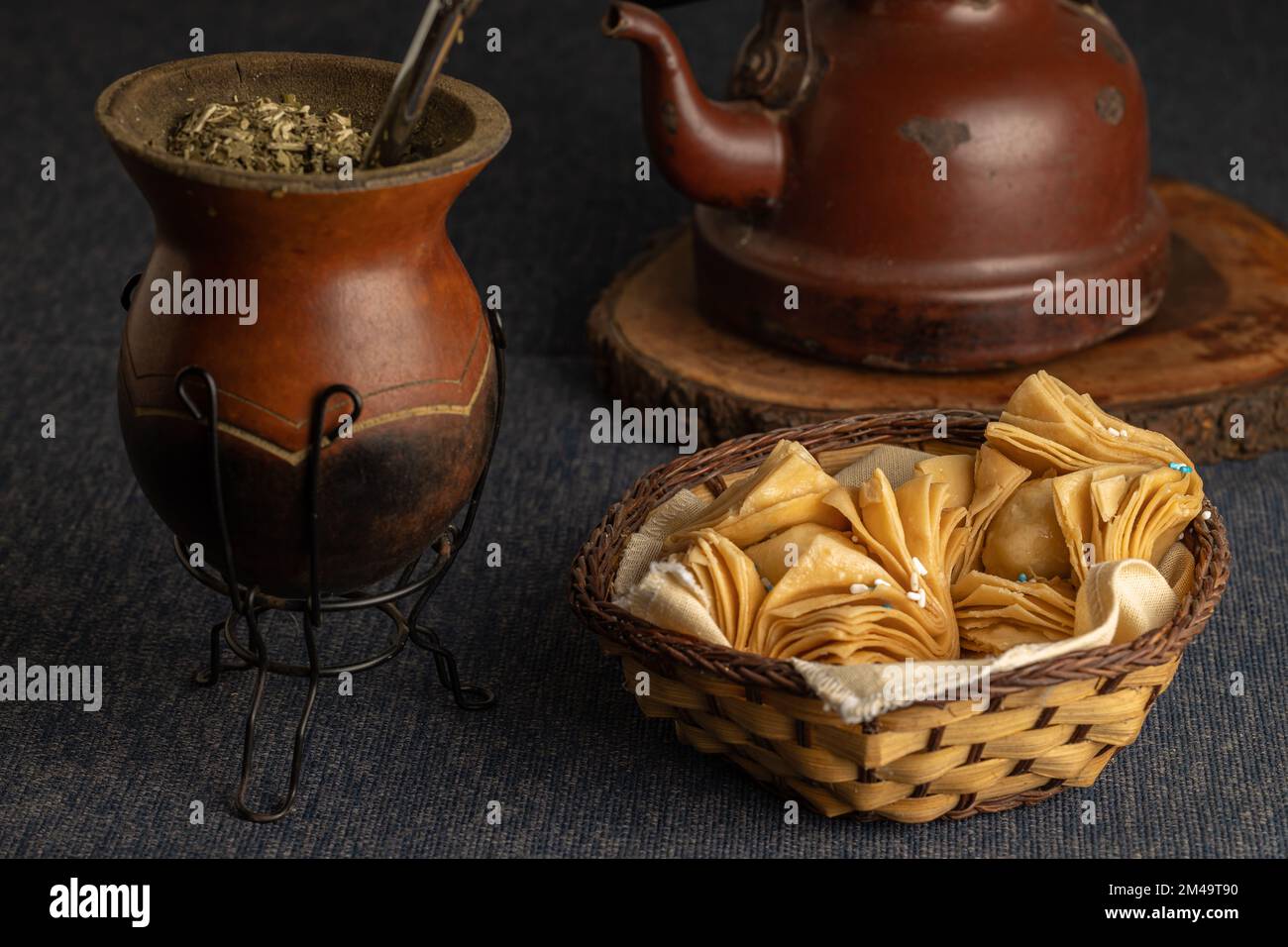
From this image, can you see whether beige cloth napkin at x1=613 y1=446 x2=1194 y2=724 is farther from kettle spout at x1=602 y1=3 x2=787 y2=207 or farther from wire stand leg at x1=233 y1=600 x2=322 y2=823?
kettle spout at x1=602 y1=3 x2=787 y2=207

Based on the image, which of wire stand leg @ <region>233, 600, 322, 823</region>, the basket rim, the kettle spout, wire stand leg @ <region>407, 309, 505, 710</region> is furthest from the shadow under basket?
the kettle spout

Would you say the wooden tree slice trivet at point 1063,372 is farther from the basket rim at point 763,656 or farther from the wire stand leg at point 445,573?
the wire stand leg at point 445,573

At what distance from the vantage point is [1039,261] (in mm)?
1838

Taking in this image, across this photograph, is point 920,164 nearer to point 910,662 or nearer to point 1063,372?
point 1063,372

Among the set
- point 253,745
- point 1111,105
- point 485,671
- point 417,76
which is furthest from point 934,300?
point 253,745

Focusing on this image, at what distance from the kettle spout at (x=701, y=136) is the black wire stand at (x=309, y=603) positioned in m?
0.54

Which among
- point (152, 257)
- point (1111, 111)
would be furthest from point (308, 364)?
point (1111, 111)

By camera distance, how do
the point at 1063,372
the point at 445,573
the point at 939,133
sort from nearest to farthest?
the point at 445,573, the point at 939,133, the point at 1063,372

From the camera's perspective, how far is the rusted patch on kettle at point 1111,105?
182 cm

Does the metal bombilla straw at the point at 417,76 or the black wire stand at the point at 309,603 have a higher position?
the metal bombilla straw at the point at 417,76

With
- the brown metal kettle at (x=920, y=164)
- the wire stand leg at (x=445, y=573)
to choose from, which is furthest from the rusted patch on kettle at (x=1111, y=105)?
the wire stand leg at (x=445, y=573)

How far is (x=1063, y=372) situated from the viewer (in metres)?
1.90

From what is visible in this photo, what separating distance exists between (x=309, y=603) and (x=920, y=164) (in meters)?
0.89

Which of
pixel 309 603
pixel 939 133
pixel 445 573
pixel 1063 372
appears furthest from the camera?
pixel 1063 372
